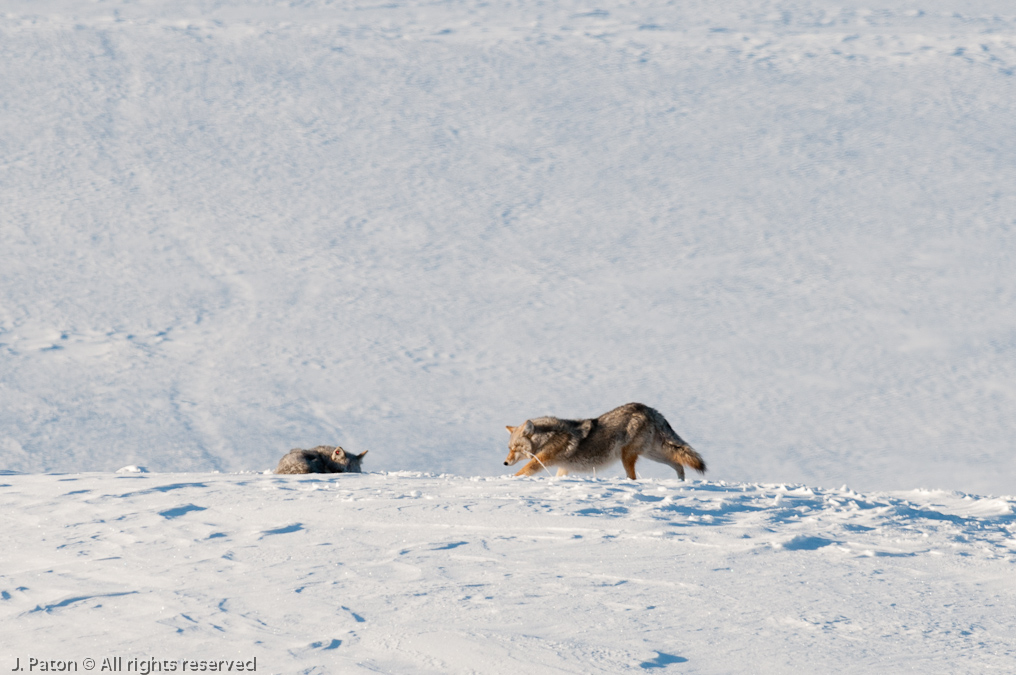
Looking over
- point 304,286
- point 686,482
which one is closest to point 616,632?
point 686,482

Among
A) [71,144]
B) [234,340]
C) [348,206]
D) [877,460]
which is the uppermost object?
[71,144]

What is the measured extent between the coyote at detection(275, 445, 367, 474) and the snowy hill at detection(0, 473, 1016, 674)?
143cm

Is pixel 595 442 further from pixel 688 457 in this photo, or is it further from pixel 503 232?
pixel 503 232

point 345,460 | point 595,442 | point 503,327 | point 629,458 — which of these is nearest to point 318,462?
point 345,460

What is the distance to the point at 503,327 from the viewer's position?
16609 millimetres

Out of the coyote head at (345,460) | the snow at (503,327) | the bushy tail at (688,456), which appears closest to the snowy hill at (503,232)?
the snow at (503,327)

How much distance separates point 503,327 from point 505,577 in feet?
38.8

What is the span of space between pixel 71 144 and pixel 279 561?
1820 cm

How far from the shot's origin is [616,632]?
166 inches

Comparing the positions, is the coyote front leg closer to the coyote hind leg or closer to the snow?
the coyote hind leg

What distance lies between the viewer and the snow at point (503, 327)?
14.9 feet

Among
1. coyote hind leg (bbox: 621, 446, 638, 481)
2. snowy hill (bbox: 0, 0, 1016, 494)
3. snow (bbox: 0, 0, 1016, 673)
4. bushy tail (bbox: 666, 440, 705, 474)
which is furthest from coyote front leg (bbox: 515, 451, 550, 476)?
snowy hill (bbox: 0, 0, 1016, 494)

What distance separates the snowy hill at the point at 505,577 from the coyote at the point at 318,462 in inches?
56.2

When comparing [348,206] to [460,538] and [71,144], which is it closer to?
[71,144]
